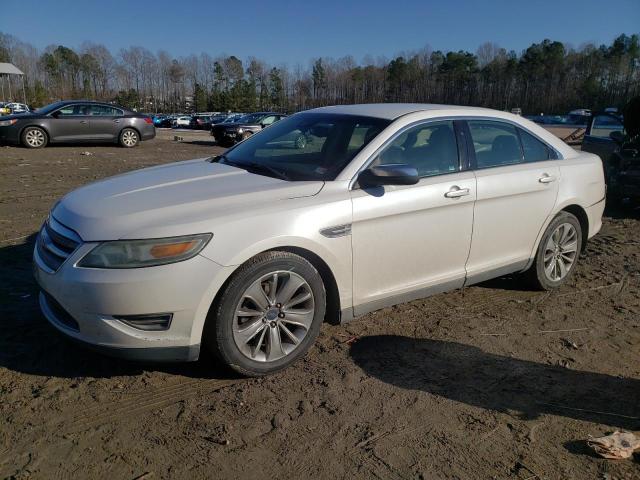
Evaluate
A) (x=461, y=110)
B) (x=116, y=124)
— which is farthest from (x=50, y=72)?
(x=461, y=110)

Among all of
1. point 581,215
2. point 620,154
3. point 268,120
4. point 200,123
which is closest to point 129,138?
point 268,120

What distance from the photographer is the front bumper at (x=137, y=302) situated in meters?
2.75

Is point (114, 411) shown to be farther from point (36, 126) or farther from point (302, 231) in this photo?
point (36, 126)

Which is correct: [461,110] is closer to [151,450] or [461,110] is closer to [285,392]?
[285,392]

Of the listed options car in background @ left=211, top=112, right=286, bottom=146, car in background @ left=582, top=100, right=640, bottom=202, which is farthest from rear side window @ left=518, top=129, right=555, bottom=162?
car in background @ left=211, top=112, right=286, bottom=146

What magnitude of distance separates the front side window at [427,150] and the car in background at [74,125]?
1502 cm

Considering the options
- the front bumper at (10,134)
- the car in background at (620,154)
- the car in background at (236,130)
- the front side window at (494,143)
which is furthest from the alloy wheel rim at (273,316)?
the car in background at (236,130)

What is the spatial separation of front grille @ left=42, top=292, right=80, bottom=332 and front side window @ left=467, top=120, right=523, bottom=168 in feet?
10.0

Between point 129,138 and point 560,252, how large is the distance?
51.6 feet

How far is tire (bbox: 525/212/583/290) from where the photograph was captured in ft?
15.3

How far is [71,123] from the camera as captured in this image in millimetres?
16078

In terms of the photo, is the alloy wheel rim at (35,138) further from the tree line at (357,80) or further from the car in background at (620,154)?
the tree line at (357,80)

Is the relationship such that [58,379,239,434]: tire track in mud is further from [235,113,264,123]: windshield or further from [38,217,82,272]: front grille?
[235,113,264,123]: windshield

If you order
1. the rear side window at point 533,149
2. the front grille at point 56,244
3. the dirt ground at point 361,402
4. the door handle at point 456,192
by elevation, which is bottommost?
the dirt ground at point 361,402
